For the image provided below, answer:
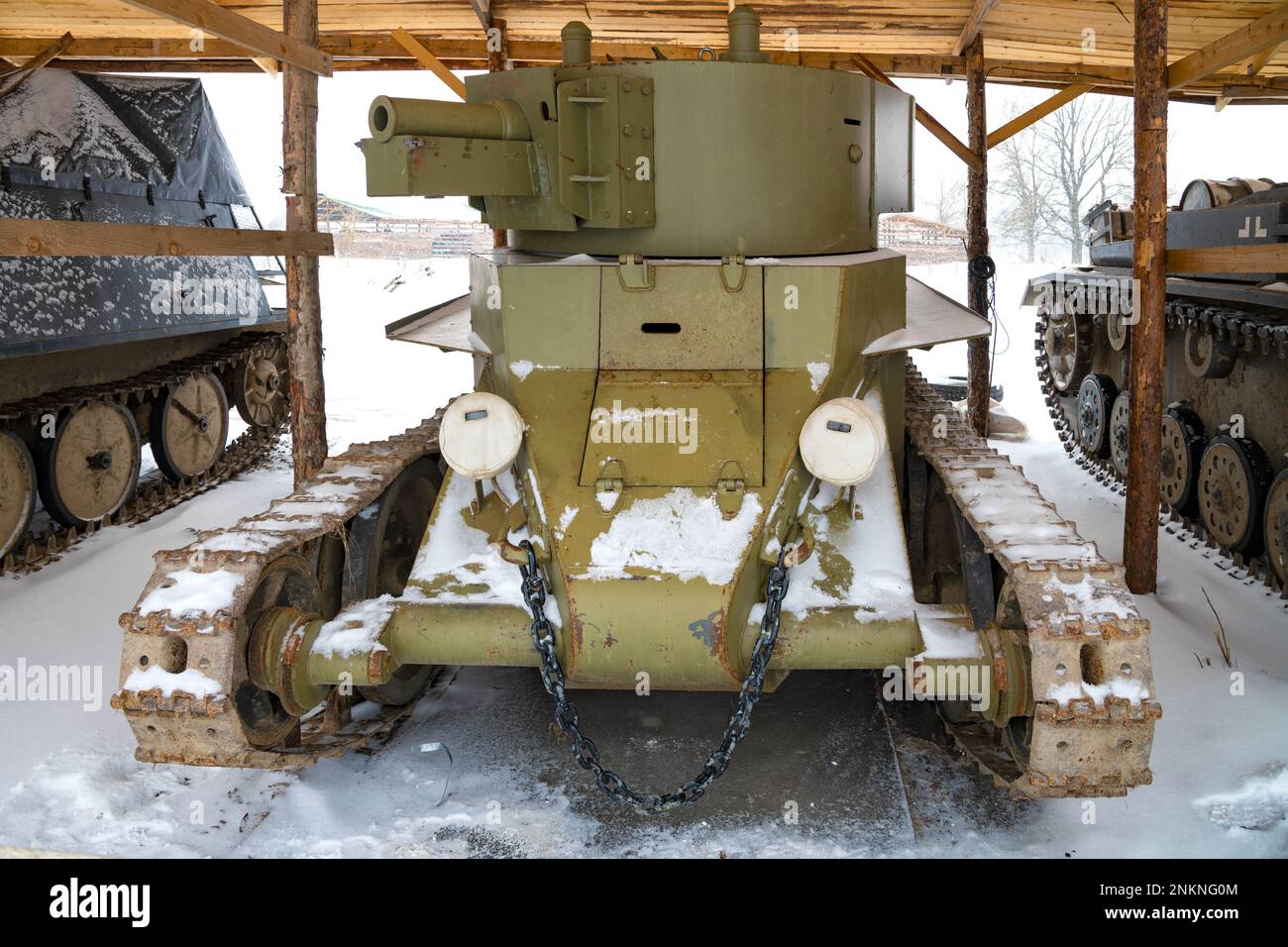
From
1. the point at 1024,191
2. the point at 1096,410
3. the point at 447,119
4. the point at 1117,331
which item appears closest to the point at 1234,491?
the point at 1117,331

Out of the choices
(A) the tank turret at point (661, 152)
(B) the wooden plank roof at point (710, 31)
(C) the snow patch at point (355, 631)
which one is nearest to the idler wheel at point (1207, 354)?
(B) the wooden plank roof at point (710, 31)

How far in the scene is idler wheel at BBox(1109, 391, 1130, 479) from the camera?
33.8 feet

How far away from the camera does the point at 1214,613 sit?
7.39 metres

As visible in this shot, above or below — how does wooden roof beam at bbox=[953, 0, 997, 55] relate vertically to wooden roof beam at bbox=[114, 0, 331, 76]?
above

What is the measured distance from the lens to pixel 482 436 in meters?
5.00

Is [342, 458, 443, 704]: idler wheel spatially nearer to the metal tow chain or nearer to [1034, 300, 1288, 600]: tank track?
the metal tow chain

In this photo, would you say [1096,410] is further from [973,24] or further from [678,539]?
[678,539]

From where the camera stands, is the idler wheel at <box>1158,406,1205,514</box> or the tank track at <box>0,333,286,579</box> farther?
the idler wheel at <box>1158,406,1205,514</box>

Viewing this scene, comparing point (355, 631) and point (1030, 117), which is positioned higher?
point (1030, 117)

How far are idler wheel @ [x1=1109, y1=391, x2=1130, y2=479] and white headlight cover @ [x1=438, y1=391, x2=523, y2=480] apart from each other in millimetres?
6895

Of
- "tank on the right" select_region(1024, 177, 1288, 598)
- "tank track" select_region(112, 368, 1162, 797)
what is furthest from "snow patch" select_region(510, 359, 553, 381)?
"tank on the right" select_region(1024, 177, 1288, 598)

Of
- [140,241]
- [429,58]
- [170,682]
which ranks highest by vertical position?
[429,58]

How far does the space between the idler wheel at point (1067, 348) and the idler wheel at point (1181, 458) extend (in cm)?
223

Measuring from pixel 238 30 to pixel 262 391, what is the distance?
5.57m
